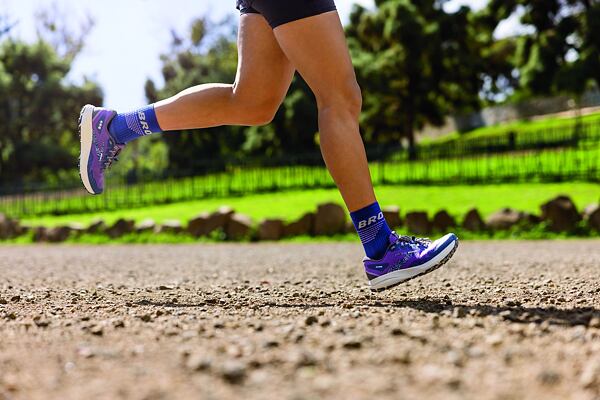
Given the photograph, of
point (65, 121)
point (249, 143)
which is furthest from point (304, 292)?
point (65, 121)

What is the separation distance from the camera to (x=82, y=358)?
1751mm

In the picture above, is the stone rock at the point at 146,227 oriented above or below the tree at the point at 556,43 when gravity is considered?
below

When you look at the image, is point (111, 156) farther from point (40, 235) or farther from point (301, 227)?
point (40, 235)

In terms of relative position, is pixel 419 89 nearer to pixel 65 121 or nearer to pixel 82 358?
pixel 65 121

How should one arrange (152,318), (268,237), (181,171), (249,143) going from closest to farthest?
(152,318) → (268,237) → (181,171) → (249,143)

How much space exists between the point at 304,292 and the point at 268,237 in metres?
7.53

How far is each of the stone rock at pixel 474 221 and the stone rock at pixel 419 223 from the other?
576mm

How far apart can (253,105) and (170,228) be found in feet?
29.9

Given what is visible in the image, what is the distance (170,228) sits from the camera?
11.9m

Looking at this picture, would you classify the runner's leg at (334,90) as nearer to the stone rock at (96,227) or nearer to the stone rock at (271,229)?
the stone rock at (271,229)

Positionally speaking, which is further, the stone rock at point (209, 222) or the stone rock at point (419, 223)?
the stone rock at point (209, 222)

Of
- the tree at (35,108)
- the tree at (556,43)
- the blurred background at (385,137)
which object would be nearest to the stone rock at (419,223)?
the blurred background at (385,137)

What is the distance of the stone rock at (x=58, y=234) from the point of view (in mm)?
12953

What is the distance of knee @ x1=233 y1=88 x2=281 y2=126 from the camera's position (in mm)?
3074
